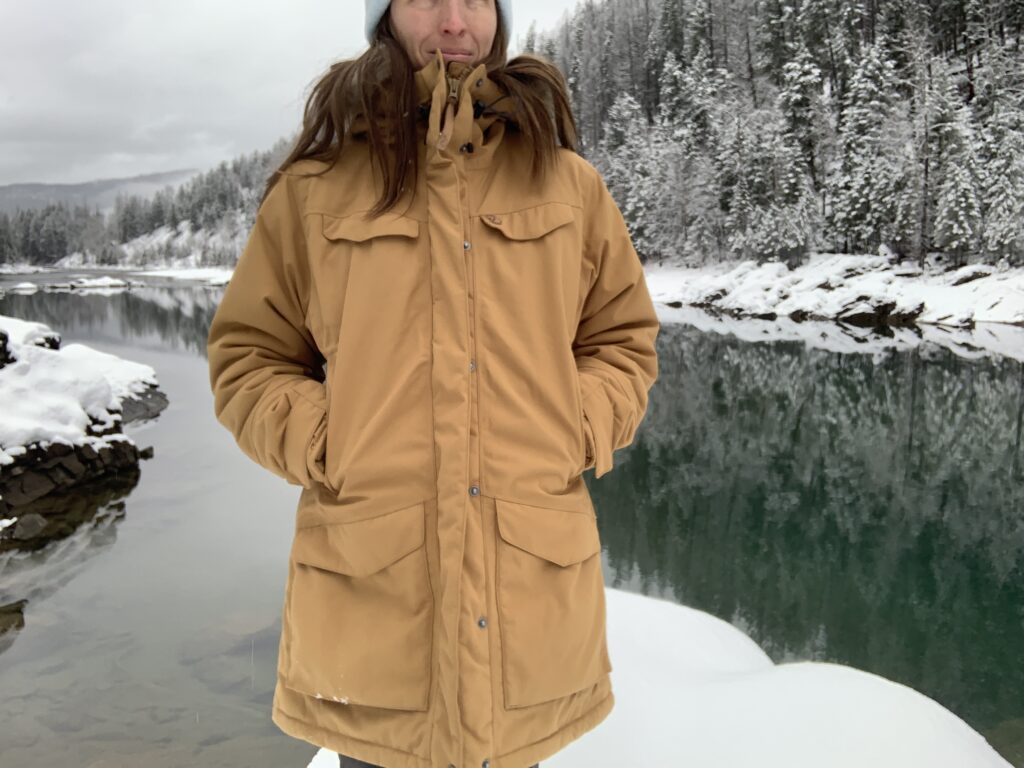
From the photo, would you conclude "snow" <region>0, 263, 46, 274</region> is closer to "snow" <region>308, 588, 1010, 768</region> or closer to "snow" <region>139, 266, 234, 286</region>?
"snow" <region>139, 266, 234, 286</region>

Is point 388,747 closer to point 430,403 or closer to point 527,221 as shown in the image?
point 430,403

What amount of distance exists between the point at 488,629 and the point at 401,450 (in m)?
0.30

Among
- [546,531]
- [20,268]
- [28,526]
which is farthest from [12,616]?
[20,268]

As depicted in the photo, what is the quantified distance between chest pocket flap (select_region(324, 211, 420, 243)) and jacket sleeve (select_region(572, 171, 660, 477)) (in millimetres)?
343

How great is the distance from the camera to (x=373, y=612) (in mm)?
1209

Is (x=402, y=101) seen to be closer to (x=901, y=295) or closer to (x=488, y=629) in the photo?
(x=488, y=629)

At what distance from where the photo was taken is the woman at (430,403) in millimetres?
1193

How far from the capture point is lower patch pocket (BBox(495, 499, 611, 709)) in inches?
47.4

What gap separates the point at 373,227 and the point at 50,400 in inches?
419

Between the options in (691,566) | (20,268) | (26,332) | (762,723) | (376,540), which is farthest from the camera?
(20,268)

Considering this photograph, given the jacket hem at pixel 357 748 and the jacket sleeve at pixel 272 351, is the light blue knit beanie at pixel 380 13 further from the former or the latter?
the jacket hem at pixel 357 748

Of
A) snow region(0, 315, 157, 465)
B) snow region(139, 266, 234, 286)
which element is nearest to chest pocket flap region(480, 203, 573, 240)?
snow region(0, 315, 157, 465)

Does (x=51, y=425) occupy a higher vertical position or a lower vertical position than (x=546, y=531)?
lower

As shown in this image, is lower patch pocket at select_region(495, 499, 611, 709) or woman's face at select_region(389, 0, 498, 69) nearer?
lower patch pocket at select_region(495, 499, 611, 709)
